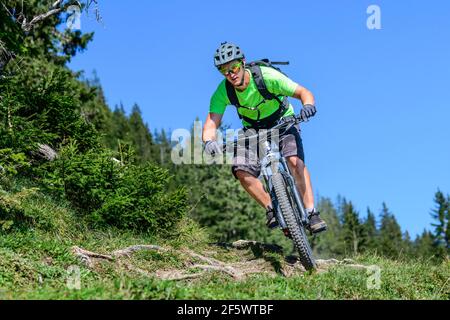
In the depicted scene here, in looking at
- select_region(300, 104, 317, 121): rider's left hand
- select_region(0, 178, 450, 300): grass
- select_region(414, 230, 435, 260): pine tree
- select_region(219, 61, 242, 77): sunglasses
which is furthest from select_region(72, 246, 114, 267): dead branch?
select_region(414, 230, 435, 260): pine tree

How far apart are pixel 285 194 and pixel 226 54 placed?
2334mm

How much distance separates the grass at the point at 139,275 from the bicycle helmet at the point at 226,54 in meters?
3.31

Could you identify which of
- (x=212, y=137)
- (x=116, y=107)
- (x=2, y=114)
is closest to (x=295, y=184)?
(x=212, y=137)

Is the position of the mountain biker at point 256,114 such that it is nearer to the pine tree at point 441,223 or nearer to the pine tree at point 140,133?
the pine tree at point 441,223

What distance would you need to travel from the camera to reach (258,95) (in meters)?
8.62

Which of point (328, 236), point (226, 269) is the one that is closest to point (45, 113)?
point (226, 269)

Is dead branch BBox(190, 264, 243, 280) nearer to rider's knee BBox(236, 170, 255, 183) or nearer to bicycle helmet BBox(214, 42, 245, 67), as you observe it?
rider's knee BBox(236, 170, 255, 183)

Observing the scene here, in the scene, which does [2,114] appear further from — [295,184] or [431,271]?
[431,271]

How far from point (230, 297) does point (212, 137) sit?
3.43 metres

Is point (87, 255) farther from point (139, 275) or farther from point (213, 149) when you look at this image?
point (213, 149)

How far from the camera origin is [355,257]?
1063 centimetres

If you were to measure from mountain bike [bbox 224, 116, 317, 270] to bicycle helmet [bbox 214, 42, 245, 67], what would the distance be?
1.21 meters

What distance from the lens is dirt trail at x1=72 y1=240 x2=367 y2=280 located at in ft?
27.3
